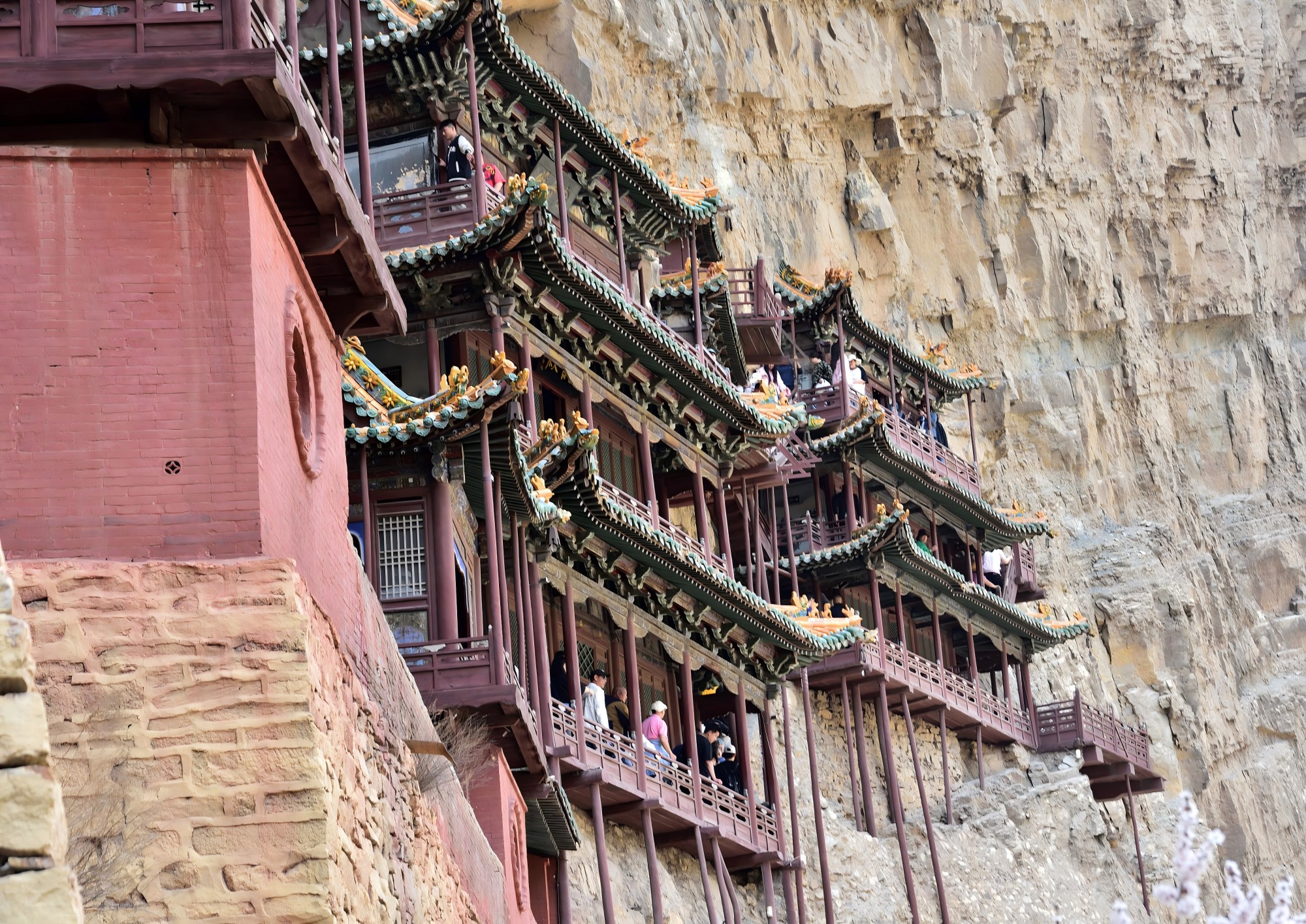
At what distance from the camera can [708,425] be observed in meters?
29.8

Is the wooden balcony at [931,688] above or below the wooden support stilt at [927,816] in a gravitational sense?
above

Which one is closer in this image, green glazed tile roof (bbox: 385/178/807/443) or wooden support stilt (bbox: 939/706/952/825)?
green glazed tile roof (bbox: 385/178/807/443)

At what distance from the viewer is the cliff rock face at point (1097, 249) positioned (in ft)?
143

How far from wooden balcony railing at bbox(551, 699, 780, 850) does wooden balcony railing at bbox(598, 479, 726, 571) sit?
271cm

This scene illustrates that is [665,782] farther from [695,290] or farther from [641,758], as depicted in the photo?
[695,290]

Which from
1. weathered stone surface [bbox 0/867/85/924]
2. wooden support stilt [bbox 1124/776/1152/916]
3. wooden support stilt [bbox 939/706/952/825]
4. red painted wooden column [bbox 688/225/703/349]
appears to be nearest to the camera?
weathered stone surface [bbox 0/867/85/924]

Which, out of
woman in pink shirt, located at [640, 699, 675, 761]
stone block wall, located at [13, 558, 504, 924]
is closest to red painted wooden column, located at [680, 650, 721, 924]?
woman in pink shirt, located at [640, 699, 675, 761]

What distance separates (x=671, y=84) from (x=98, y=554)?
3283 cm

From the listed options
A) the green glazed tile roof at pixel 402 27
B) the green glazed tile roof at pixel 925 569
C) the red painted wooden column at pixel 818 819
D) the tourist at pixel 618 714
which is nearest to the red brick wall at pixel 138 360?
the green glazed tile roof at pixel 402 27

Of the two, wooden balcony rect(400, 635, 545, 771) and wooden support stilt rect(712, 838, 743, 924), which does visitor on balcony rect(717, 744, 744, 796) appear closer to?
wooden support stilt rect(712, 838, 743, 924)

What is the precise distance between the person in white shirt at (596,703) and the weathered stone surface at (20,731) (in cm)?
1716

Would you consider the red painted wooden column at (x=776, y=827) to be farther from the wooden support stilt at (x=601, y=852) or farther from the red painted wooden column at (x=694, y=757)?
the wooden support stilt at (x=601, y=852)

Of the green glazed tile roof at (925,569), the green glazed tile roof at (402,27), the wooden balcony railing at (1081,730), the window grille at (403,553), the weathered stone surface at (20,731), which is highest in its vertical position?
the green glazed tile roof at (402,27)

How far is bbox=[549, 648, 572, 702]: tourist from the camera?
23.1 metres
